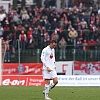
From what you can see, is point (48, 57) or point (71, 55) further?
point (71, 55)

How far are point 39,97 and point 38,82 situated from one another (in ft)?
33.2

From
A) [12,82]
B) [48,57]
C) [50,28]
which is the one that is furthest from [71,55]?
[48,57]

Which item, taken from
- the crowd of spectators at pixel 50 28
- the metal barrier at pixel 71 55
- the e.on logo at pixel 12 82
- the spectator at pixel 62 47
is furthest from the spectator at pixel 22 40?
the e.on logo at pixel 12 82

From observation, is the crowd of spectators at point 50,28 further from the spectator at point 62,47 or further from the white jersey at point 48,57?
the white jersey at point 48,57

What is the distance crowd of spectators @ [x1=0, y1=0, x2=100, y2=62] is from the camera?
31344 mm

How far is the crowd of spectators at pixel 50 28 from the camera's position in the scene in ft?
103

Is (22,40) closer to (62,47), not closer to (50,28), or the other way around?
(62,47)

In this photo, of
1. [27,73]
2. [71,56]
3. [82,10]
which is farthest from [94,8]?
[27,73]

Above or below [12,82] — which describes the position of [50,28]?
above

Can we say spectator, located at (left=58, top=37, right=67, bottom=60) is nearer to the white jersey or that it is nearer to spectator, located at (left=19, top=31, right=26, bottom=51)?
spectator, located at (left=19, top=31, right=26, bottom=51)

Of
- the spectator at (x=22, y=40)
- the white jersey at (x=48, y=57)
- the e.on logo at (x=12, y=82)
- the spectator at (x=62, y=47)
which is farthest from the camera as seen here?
the spectator at (x=22, y=40)

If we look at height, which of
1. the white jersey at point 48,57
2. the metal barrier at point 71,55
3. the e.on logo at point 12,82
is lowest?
the e.on logo at point 12,82

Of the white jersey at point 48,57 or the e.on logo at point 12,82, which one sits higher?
the white jersey at point 48,57

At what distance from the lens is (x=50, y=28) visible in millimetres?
33281
